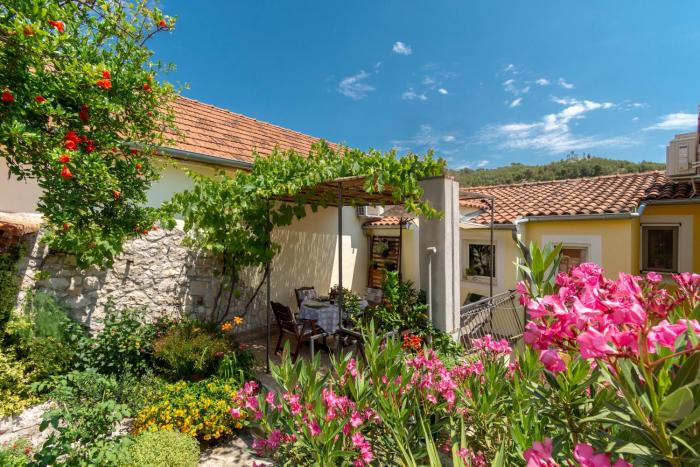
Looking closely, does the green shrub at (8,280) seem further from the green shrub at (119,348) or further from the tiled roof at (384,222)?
the tiled roof at (384,222)

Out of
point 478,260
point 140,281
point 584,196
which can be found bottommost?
point 140,281

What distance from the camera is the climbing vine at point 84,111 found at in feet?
13.6

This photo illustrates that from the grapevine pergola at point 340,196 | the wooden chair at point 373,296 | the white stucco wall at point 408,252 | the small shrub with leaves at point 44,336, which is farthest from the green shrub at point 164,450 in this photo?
the white stucco wall at point 408,252

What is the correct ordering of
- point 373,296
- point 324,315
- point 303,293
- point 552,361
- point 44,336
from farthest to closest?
point 373,296 < point 303,293 < point 324,315 < point 44,336 < point 552,361

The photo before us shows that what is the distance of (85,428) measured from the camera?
3205 millimetres

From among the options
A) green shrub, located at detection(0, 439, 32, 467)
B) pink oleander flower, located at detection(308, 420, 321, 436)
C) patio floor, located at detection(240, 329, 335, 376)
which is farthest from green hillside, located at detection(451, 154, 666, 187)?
green shrub, located at detection(0, 439, 32, 467)

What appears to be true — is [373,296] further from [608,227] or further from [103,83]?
[103,83]

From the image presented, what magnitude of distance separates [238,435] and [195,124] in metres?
7.66

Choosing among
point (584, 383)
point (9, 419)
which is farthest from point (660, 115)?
point (9, 419)

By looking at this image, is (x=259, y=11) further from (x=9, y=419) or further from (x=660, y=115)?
(x=660, y=115)

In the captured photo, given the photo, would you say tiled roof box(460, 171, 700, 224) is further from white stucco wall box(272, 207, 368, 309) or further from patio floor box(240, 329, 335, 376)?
patio floor box(240, 329, 335, 376)

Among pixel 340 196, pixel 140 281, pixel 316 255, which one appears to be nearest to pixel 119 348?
pixel 140 281

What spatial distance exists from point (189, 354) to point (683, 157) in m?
12.4

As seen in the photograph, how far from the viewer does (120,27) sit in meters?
5.04
